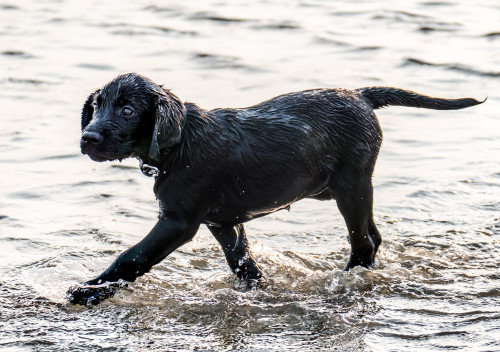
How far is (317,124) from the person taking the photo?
6.64 m

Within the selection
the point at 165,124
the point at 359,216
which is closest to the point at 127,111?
the point at 165,124

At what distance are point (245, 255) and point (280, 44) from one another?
7.21 m

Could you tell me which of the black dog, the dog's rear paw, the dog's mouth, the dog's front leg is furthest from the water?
the dog's mouth

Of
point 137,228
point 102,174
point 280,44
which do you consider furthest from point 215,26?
point 137,228

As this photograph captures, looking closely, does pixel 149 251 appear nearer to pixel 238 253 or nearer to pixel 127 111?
pixel 127 111

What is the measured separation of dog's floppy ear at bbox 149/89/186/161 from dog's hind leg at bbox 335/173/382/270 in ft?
4.10

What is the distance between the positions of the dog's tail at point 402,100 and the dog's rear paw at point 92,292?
2034 mm

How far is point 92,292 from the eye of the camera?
21.3 feet

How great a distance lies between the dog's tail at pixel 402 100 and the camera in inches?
274

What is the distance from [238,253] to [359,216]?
33.5 inches

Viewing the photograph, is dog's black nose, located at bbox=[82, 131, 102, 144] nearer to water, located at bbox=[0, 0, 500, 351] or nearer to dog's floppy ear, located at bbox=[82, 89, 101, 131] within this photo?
dog's floppy ear, located at bbox=[82, 89, 101, 131]

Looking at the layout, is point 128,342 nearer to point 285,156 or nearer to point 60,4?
point 285,156

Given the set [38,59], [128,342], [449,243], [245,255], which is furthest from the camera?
[38,59]

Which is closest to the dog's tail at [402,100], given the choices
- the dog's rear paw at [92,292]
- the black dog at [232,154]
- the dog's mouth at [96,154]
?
the black dog at [232,154]
